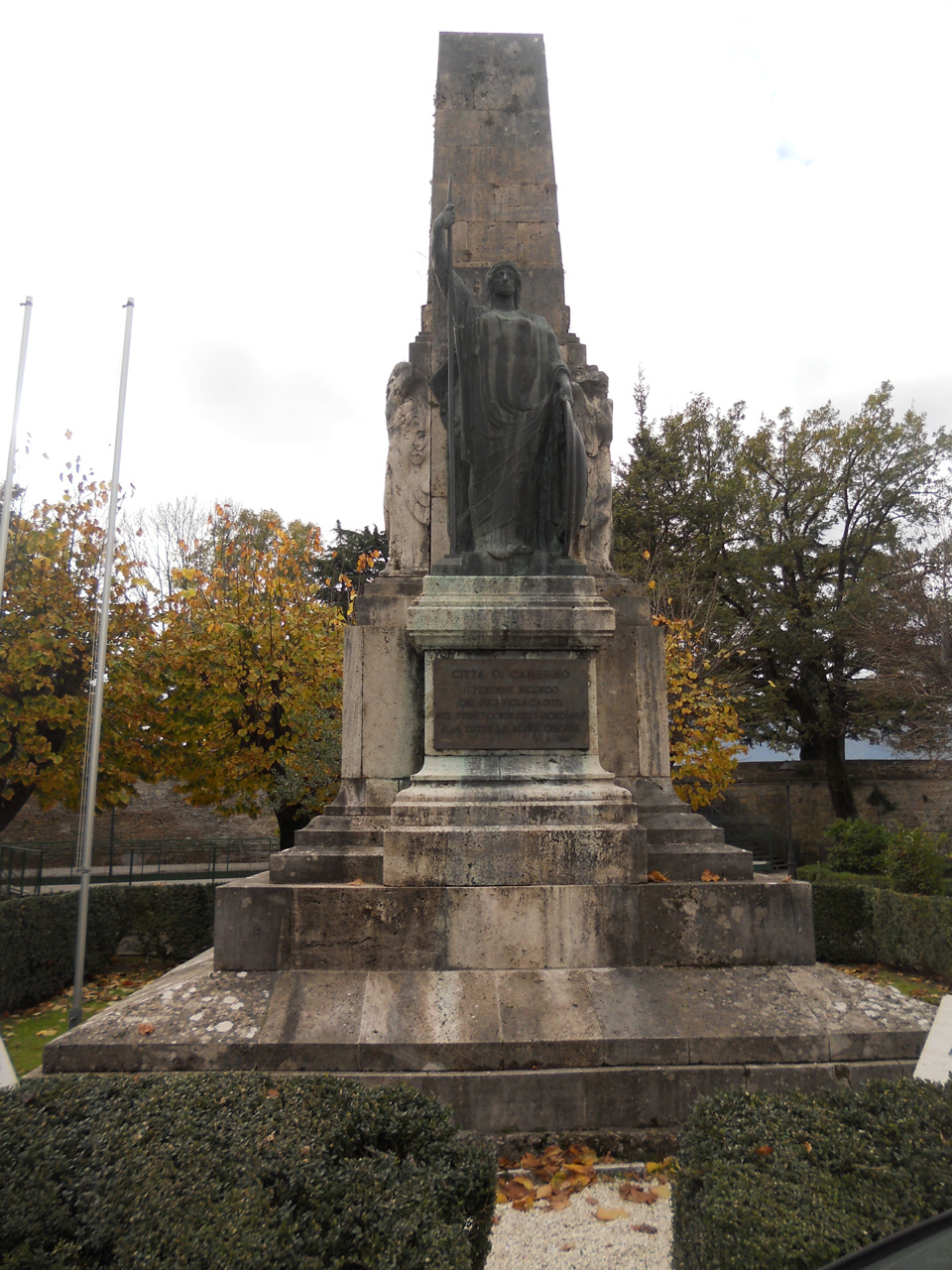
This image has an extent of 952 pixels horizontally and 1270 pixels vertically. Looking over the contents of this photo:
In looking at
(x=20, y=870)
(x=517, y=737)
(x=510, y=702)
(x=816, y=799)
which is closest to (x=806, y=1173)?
(x=517, y=737)

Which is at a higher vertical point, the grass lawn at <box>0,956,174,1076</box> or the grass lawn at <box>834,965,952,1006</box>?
the grass lawn at <box>0,956,174,1076</box>

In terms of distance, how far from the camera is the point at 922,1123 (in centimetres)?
271

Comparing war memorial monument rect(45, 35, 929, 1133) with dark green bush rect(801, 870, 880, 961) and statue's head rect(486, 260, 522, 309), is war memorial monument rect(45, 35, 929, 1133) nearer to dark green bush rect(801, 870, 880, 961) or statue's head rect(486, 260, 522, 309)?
statue's head rect(486, 260, 522, 309)

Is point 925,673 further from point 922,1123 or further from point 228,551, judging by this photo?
point 922,1123

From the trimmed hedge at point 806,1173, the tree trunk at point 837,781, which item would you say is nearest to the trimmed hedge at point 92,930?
the trimmed hedge at point 806,1173

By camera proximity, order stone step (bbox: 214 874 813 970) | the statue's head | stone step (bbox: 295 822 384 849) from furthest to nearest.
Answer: the statue's head < stone step (bbox: 295 822 384 849) < stone step (bbox: 214 874 813 970)

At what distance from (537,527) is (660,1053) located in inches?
137

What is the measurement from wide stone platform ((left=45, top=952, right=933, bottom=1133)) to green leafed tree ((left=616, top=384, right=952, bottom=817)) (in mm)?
22122

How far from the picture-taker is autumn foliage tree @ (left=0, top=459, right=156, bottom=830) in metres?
14.1

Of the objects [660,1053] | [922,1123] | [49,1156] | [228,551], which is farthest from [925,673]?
[49,1156]

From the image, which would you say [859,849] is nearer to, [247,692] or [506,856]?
[247,692]

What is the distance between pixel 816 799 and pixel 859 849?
1201 centimetres

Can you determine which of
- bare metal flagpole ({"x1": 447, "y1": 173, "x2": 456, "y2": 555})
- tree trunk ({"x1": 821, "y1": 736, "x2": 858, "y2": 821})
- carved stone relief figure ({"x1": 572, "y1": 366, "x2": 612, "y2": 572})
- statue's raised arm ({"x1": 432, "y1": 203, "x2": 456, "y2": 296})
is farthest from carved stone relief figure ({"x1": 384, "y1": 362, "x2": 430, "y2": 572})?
tree trunk ({"x1": 821, "y1": 736, "x2": 858, "y2": 821})

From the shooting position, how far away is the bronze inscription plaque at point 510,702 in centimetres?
574
